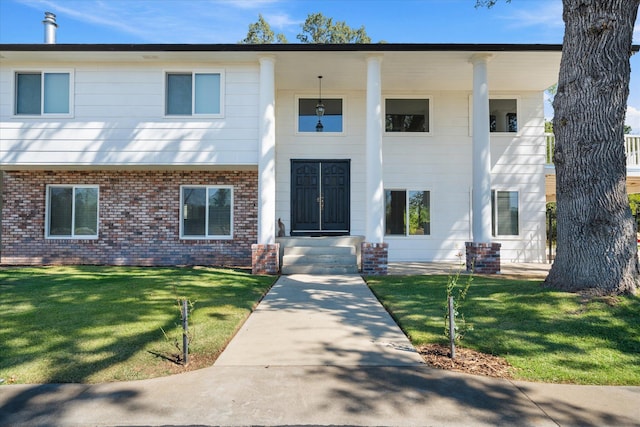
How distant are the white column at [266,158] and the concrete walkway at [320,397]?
5.34 metres

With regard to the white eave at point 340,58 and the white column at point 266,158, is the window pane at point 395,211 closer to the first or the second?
the white eave at point 340,58

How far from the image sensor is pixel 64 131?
10.2m

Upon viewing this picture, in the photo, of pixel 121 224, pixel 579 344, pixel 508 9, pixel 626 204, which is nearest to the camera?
pixel 579 344

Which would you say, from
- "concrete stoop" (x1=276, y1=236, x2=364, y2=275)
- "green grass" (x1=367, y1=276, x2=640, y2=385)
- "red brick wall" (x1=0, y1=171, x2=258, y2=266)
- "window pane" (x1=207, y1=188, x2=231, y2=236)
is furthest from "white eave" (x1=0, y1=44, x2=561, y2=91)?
"green grass" (x1=367, y1=276, x2=640, y2=385)

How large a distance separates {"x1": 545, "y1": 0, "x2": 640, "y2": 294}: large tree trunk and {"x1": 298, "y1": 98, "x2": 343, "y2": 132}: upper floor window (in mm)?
6962

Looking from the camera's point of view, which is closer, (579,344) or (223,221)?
(579,344)

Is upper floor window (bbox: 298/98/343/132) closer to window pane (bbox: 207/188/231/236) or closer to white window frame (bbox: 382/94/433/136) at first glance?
white window frame (bbox: 382/94/433/136)

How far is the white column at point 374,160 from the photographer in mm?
9547

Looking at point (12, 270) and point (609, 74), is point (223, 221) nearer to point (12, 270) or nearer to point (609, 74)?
point (12, 270)

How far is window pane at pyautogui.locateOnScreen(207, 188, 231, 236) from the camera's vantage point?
11.7 m

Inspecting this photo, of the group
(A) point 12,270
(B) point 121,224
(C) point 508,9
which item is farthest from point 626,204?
(A) point 12,270

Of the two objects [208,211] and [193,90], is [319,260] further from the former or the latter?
[193,90]

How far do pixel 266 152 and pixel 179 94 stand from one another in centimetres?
297

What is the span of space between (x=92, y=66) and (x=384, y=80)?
7.71 m
